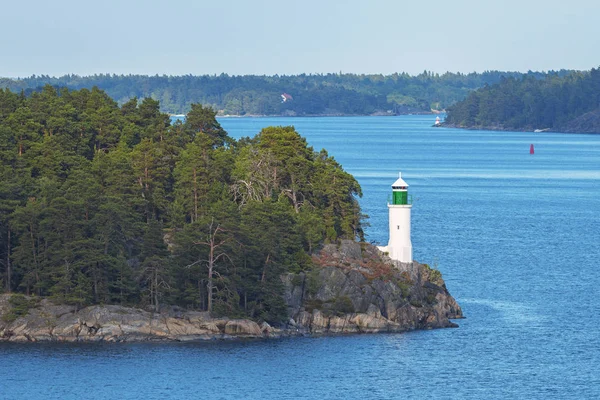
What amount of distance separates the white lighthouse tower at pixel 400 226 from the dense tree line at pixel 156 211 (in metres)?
3.81

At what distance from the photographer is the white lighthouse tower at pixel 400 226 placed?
2938 inches

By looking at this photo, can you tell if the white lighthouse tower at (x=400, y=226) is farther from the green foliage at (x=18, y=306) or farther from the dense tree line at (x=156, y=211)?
the green foliage at (x=18, y=306)

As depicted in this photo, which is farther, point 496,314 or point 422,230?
point 422,230

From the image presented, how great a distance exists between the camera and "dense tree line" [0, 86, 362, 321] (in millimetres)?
68062

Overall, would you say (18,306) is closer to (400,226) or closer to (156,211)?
(156,211)

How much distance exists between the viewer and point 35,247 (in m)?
70.2

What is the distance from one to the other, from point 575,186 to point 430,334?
97820 mm

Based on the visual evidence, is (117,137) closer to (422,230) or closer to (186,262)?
(186,262)

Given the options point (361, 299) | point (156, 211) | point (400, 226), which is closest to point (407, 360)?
point (361, 299)

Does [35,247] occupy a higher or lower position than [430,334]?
higher

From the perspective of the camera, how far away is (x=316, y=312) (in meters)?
68.6

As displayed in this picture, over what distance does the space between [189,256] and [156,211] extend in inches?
450

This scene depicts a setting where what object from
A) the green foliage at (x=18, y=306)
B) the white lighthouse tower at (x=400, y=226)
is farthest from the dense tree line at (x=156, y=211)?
Answer: the white lighthouse tower at (x=400, y=226)

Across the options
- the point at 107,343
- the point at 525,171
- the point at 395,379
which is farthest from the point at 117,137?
the point at 525,171
